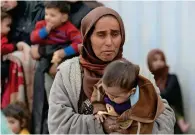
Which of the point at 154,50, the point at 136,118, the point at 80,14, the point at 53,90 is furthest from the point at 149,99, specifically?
the point at 154,50

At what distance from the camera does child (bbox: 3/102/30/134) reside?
4.16 meters

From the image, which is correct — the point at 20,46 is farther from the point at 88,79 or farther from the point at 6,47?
the point at 88,79

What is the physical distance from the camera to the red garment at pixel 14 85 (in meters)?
4.43

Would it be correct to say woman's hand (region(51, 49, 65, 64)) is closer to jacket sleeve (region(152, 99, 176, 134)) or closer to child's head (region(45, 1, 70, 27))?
child's head (region(45, 1, 70, 27))

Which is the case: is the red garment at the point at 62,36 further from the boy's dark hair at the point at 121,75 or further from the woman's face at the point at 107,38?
the boy's dark hair at the point at 121,75

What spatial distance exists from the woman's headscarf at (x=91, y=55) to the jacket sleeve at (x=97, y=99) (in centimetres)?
4

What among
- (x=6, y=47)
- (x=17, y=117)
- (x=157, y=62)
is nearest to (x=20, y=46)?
(x=6, y=47)

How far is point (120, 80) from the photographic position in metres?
2.18

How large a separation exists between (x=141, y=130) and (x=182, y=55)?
2257 millimetres

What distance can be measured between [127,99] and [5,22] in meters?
2.30

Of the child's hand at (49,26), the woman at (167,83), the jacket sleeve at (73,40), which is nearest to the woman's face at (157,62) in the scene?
the woman at (167,83)

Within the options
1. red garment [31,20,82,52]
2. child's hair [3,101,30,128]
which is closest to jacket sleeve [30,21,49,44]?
red garment [31,20,82,52]

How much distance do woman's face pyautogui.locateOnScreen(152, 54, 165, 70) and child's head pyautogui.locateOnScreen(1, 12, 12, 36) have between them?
112 cm

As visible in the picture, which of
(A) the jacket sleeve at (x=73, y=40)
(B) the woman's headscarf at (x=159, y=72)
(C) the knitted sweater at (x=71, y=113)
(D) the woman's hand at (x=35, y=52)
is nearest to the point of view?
(C) the knitted sweater at (x=71, y=113)
